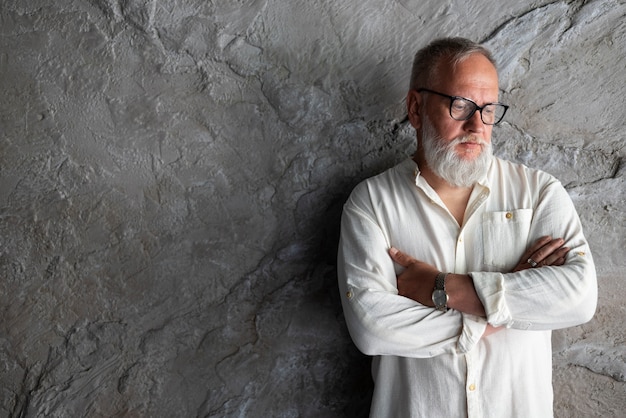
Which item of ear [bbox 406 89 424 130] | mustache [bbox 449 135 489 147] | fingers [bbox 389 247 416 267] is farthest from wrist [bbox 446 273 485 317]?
ear [bbox 406 89 424 130]

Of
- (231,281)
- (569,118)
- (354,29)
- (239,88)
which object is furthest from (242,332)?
(569,118)

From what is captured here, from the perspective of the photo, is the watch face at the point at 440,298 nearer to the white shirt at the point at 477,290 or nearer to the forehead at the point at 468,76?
the white shirt at the point at 477,290

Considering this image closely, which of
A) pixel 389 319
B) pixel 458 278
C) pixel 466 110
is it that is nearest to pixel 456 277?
pixel 458 278

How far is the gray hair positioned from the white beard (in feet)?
0.62

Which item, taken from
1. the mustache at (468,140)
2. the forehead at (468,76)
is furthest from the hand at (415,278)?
the forehead at (468,76)

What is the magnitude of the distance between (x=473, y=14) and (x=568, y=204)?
33.3 inches

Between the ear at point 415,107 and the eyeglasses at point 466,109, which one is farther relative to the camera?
the ear at point 415,107

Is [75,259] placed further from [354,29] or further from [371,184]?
[354,29]

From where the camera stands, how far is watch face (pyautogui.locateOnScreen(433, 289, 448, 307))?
1865 millimetres

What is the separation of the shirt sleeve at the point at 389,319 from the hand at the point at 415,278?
0.10 feet

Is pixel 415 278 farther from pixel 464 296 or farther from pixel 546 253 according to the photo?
pixel 546 253

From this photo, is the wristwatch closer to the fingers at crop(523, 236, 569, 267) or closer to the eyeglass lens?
the fingers at crop(523, 236, 569, 267)

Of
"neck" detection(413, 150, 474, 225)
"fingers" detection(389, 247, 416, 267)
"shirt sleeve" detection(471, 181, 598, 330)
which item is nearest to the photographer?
"shirt sleeve" detection(471, 181, 598, 330)

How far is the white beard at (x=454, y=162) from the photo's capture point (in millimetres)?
2039
